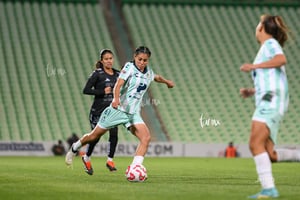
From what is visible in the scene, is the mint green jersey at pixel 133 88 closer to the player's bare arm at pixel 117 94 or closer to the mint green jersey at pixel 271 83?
the player's bare arm at pixel 117 94

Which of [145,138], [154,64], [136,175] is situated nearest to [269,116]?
[136,175]

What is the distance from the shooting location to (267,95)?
8453mm

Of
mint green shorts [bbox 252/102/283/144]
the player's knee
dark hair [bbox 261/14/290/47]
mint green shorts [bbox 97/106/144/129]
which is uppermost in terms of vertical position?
dark hair [bbox 261/14/290/47]

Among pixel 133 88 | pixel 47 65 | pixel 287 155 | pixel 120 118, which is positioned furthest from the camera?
pixel 47 65

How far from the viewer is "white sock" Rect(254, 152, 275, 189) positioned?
824 centimetres

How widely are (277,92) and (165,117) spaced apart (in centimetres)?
2007

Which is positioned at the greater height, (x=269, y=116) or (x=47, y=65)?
(x=47, y=65)

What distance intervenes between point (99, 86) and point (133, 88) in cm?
213

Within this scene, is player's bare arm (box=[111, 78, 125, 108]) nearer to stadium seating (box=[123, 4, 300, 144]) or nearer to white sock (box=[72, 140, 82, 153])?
white sock (box=[72, 140, 82, 153])

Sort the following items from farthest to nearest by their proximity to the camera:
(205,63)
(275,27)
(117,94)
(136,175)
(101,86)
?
(205,63)
(101,86)
(117,94)
(136,175)
(275,27)

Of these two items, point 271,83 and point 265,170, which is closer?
point 265,170

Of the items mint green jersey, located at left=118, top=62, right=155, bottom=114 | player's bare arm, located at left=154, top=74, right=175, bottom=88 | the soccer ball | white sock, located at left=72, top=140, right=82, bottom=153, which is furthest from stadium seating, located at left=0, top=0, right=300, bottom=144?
the soccer ball

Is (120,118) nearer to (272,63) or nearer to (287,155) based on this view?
(287,155)

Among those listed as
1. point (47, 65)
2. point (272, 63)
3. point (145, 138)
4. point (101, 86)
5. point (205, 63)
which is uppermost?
point (47, 65)
